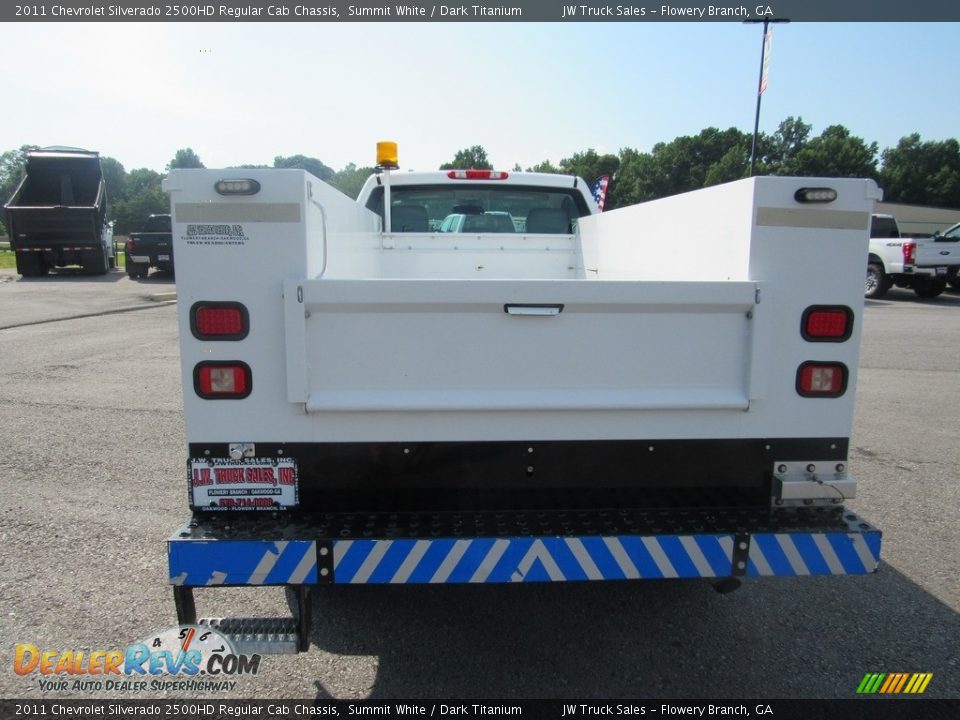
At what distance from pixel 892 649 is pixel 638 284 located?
1.99 metres

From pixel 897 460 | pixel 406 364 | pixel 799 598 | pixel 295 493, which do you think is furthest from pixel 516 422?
pixel 897 460

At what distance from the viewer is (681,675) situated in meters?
2.69

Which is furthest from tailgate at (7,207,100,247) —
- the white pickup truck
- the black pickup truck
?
the white pickup truck

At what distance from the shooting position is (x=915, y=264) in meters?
17.2

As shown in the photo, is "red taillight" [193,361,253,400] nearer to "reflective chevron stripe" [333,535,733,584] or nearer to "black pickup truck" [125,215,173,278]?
"reflective chevron stripe" [333,535,733,584]

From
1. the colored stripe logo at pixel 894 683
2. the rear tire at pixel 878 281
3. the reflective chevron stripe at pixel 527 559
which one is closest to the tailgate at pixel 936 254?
the rear tire at pixel 878 281

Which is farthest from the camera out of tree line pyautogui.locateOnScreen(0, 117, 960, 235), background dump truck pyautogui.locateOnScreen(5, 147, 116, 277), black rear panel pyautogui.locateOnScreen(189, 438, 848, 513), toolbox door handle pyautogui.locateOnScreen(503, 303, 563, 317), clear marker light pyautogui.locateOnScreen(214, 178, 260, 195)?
tree line pyautogui.locateOnScreen(0, 117, 960, 235)

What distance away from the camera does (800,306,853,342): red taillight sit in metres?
2.42

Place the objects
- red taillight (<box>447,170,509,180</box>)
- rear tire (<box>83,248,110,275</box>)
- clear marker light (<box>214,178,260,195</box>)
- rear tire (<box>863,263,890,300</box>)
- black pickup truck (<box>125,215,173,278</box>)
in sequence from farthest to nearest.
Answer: rear tire (<box>83,248,110,275</box>) < black pickup truck (<box>125,215,173,278</box>) < rear tire (<box>863,263,890,300</box>) < red taillight (<box>447,170,509,180</box>) < clear marker light (<box>214,178,260,195</box>)

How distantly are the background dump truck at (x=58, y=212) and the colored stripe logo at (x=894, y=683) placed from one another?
81.3 ft

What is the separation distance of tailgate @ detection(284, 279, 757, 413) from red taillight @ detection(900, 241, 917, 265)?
18043 mm

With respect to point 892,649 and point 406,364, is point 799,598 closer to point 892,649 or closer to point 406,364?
point 892,649

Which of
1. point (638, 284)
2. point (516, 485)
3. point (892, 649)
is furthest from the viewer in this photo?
point (892, 649)

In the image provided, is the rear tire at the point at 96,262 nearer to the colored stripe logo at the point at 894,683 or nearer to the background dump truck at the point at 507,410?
the background dump truck at the point at 507,410
